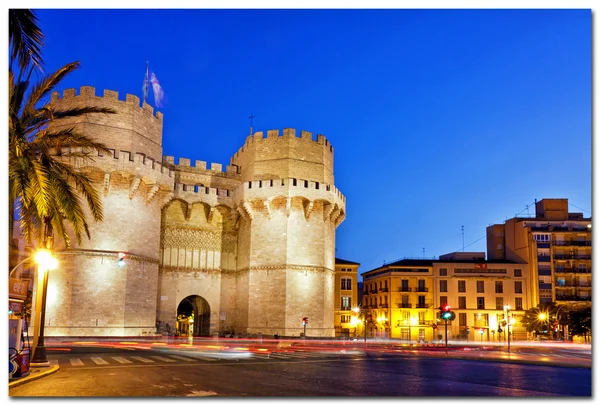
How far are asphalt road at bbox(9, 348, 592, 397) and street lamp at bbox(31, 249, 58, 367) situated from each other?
789 mm

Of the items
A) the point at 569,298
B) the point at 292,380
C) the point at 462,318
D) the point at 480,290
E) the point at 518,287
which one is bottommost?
the point at 292,380

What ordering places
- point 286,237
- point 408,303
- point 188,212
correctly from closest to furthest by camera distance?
point 286,237 < point 188,212 < point 408,303

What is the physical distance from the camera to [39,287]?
54.2 ft

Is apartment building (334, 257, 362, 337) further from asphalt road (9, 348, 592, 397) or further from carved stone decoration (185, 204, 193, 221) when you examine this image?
asphalt road (9, 348, 592, 397)

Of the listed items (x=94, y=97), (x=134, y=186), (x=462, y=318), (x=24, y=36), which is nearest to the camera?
(x=24, y=36)

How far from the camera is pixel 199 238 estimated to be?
41.2 meters

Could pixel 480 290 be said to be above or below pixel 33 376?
above

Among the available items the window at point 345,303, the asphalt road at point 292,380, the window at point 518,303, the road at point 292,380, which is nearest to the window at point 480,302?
the window at point 518,303

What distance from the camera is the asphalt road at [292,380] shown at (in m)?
11.8

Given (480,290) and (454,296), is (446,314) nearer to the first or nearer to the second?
(454,296)

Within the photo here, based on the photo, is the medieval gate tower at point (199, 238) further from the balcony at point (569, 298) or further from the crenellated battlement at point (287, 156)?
the balcony at point (569, 298)

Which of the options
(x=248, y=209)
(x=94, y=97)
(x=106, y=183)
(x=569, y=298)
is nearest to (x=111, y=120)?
(x=94, y=97)

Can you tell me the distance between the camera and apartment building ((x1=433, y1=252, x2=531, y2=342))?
60219 millimetres

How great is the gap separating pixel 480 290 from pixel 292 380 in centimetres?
5093
